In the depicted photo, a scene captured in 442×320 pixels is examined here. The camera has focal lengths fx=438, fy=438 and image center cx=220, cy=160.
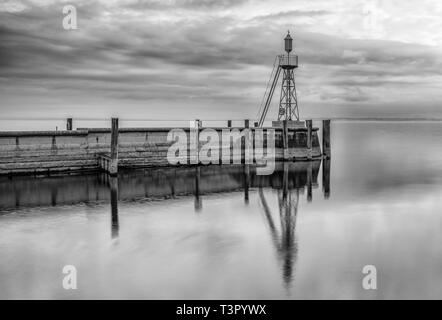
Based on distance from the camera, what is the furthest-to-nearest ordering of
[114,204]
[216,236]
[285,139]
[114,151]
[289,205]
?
[285,139] → [114,151] → [289,205] → [114,204] → [216,236]

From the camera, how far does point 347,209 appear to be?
18.9 meters

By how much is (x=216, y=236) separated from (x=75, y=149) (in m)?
13.4

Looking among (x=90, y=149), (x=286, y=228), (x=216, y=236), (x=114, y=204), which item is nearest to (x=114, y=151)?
(x=90, y=149)

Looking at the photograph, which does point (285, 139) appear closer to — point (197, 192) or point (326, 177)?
point (326, 177)

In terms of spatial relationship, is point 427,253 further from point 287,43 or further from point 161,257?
point 287,43

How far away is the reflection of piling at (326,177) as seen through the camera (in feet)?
75.6

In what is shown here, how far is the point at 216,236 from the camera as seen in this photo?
1463 centimetres

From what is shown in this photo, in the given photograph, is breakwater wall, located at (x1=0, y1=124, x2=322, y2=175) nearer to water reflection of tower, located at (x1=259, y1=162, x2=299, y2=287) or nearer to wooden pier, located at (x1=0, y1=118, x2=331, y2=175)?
wooden pier, located at (x1=0, y1=118, x2=331, y2=175)

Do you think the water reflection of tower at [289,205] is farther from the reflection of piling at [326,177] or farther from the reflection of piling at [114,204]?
the reflection of piling at [114,204]

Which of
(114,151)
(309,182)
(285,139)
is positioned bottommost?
(309,182)

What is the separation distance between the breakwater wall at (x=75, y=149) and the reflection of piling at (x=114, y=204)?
2625mm
